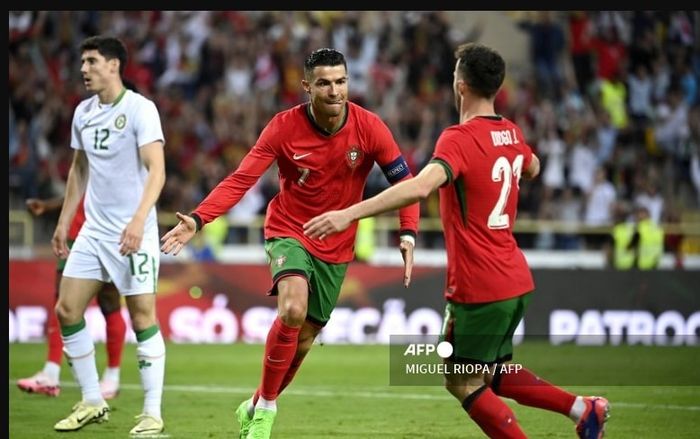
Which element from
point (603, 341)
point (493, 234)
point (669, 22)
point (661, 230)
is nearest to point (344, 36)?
point (669, 22)

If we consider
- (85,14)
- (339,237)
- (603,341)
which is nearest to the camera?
(339,237)

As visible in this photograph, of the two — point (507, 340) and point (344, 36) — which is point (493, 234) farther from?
point (344, 36)

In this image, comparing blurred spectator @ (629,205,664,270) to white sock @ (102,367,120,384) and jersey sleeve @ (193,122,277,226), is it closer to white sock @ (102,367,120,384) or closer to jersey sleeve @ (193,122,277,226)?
white sock @ (102,367,120,384)

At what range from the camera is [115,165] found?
28.5 feet

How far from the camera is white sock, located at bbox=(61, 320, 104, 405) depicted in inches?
344

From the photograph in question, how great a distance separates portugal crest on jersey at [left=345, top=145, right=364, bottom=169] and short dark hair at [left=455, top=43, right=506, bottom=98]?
1.48 m

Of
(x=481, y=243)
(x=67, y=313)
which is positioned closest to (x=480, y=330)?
(x=481, y=243)

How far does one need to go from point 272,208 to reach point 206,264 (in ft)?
27.4

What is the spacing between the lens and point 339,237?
8039 mm

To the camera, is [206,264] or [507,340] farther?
[206,264]

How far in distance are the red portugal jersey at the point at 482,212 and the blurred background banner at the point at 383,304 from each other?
9.11 m

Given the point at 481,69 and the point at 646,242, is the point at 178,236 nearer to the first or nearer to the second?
the point at 481,69

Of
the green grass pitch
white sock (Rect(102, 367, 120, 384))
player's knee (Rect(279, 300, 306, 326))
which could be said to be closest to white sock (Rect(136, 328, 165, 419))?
the green grass pitch

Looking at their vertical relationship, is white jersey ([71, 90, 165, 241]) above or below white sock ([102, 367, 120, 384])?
above
